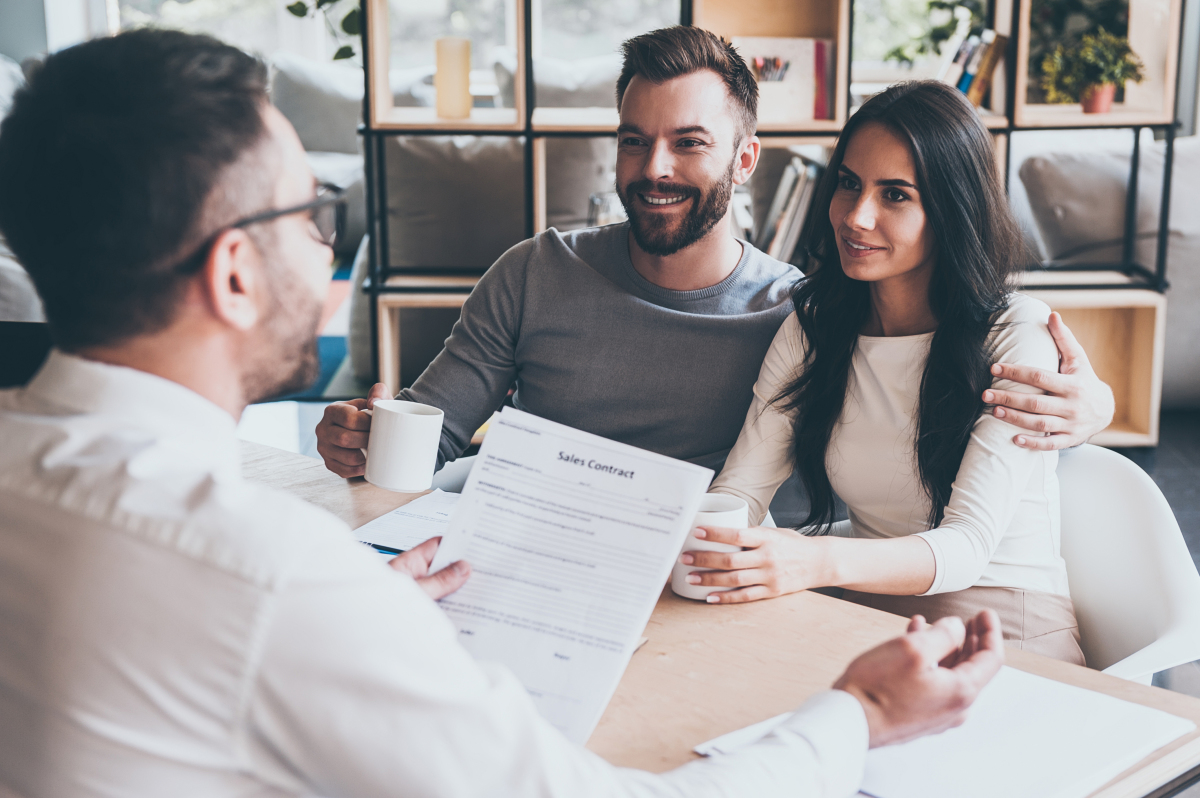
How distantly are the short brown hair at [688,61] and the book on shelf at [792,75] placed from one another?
1.25 metres

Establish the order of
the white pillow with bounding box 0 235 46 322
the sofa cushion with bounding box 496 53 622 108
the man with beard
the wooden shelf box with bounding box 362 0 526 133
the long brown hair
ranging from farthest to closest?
the sofa cushion with bounding box 496 53 622 108
the white pillow with bounding box 0 235 46 322
the wooden shelf box with bounding box 362 0 526 133
the man with beard
the long brown hair

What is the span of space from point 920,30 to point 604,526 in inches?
195

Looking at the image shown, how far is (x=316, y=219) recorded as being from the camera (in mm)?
765

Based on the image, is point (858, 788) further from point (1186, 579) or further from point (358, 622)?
point (1186, 579)

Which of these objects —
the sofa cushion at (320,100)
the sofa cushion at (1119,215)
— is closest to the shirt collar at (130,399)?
the sofa cushion at (1119,215)

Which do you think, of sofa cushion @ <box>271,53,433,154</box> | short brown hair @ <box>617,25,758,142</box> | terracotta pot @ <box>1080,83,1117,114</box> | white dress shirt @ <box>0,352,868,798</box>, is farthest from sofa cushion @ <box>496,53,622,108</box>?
white dress shirt @ <box>0,352,868,798</box>

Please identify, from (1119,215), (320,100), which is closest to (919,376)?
(1119,215)

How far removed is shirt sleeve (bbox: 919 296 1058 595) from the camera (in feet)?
4.09

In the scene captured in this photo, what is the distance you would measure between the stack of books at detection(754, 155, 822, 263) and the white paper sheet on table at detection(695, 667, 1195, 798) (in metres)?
2.28

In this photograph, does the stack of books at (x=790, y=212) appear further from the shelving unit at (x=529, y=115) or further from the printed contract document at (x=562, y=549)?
the printed contract document at (x=562, y=549)

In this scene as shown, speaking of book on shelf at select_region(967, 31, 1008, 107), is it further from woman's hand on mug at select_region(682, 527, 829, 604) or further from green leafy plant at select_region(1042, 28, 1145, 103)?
woman's hand on mug at select_region(682, 527, 829, 604)

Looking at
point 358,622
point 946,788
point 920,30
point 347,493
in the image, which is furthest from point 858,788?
point 920,30

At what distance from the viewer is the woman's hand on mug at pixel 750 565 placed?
3.46 feet

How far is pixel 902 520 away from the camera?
4.80 feet
